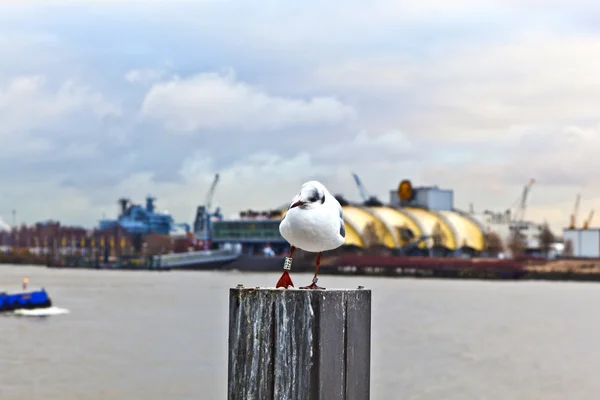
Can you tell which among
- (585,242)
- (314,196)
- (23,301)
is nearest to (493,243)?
(585,242)

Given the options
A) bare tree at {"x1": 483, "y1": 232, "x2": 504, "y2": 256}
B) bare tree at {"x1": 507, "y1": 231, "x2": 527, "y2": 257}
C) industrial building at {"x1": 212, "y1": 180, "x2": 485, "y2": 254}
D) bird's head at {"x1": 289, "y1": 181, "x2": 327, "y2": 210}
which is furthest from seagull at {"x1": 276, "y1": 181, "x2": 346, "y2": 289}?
bare tree at {"x1": 483, "y1": 232, "x2": 504, "y2": 256}

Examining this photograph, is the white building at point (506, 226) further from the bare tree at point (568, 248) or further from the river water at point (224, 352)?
the river water at point (224, 352)

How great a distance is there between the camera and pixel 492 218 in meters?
164

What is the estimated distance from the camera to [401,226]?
478 ft

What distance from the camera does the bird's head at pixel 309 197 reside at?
7.27m

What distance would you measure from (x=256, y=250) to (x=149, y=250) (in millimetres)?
29255

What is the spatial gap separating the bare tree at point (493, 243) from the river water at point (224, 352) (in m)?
86.0

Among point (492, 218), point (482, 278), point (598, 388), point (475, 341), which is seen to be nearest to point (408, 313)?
point (475, 341)

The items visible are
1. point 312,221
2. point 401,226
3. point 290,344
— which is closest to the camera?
point 290,344

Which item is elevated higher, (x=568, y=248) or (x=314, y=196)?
(x=568, y=248)

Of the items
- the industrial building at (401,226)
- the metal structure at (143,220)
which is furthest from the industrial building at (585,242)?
the metal structure at (143,220)

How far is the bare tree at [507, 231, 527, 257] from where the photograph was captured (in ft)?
471

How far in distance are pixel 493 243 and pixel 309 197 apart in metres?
144

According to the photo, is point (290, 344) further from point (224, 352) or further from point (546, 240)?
point (546, 240)
